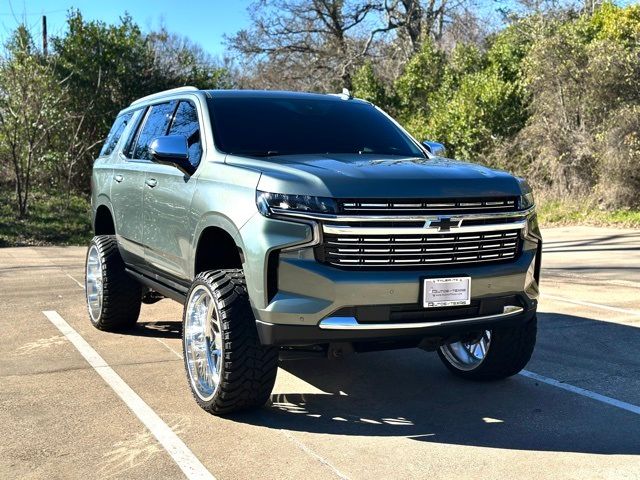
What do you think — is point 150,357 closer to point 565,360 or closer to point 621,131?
point 565,360

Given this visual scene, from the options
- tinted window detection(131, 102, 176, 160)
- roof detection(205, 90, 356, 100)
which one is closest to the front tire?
roof detection(205, 90, 356, 100)

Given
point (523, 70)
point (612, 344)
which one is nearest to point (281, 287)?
point (612, 344)

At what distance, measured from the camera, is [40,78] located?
655 inches

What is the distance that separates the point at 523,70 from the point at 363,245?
16495 mm

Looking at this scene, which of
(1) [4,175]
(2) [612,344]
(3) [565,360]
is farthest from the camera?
(1) [4,175]

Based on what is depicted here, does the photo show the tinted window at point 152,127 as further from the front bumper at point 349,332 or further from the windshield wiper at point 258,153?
the front bumper at point 349,332

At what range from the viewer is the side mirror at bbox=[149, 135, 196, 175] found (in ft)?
15.6

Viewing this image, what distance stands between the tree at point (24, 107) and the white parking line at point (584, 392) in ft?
44.2

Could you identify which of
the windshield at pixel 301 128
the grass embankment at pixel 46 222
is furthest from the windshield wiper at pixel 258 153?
the grass embankment at pixel 46 222

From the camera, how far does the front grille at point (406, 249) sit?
Answer: 3.83 meters

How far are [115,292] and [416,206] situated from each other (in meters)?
3.45

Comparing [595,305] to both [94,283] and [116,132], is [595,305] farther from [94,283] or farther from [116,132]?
[116,132]

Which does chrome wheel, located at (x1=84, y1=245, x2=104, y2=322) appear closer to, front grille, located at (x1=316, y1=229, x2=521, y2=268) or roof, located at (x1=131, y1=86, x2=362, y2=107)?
roof, located at (x1=131, y1=86, x2=362, y2=107)

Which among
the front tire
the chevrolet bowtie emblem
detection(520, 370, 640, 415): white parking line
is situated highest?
the chevrolet bowtie emblem
